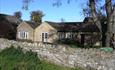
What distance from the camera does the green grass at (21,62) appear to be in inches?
709

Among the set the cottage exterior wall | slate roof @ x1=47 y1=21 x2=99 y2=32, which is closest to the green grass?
slate roof @ x1=47 y1=21 x2=99 y2=32

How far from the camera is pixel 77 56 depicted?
20.0 m

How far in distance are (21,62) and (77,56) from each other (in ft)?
11.7

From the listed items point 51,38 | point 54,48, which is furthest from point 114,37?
point 51,38

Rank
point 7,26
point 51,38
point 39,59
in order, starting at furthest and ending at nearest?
point 7,26 → point 51,38 → point 39,59

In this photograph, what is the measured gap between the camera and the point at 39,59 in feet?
68.7

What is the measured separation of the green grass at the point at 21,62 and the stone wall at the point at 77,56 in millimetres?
529

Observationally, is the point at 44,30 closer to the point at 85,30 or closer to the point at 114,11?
the point at 85,30

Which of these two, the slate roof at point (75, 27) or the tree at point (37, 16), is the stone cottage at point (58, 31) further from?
the tree at point (37, 16)

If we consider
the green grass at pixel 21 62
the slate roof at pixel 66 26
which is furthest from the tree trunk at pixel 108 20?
the slate roof at pixel 66 26

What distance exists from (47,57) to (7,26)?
1950 inches

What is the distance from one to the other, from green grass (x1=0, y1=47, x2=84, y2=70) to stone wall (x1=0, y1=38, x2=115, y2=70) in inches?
20.8

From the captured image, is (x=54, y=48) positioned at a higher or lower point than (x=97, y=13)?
lower

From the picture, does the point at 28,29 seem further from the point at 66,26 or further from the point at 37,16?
the point at 37,16
